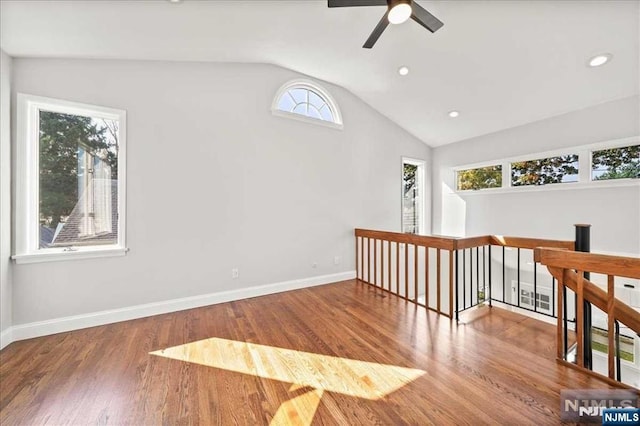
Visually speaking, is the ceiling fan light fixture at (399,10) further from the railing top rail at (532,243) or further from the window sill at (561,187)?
the window sill at (561,187)

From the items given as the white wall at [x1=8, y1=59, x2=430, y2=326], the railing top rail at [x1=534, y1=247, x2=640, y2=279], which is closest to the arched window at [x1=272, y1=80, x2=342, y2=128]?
the white wall at [x1=8, y1=59, x2=430, y2=326]

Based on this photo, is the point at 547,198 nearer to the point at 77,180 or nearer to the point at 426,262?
the point at 426,262

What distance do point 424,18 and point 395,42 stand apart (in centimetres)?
113

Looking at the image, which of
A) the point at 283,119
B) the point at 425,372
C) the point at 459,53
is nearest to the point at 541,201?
the point at 459,53

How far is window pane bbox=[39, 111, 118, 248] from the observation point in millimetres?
2559

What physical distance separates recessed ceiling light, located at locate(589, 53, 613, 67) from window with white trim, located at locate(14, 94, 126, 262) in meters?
5.41

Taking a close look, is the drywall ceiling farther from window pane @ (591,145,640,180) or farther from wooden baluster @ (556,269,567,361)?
wooden baluster @ (556,269,567,361)

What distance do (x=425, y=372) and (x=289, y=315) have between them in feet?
5.03

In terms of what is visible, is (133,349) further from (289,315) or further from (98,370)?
(289,315)

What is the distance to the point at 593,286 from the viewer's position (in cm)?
184

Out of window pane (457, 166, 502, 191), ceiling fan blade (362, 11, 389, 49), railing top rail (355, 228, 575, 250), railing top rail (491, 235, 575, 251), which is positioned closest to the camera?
ceiling fan blade (362, 11, 389, 49)

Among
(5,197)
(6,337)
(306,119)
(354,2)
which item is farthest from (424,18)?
(6,337)

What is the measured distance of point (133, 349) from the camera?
2.23 meters

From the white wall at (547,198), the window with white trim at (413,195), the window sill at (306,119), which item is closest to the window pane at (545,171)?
the white wall at (547,198)
